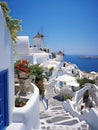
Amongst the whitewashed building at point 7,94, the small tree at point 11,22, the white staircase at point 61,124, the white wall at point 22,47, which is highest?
the white wall at point 22,47

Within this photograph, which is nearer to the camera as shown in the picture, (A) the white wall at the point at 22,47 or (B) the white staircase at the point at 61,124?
(B) the white staircase at the point at 61,124

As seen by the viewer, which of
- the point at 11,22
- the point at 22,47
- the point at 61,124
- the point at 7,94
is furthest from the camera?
the point at 22,47

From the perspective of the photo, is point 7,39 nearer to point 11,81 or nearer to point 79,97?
point 11,81

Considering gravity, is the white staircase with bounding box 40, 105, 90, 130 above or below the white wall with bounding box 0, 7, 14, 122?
below

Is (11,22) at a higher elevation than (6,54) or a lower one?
higher

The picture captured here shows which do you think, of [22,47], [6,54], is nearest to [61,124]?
[6,54]

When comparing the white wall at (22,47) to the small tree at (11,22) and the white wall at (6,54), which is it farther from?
the white wall at (6,54)

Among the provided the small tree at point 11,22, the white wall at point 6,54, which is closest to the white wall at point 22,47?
the small tree at point 11,22

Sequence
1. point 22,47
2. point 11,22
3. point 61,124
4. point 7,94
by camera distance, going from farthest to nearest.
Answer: point 22,47 → point 61,124 → point 11,22 → point 7,94

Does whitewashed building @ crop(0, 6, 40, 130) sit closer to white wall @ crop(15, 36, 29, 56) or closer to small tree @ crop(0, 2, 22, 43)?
small tree @ crop(0, 2, 22, 43)

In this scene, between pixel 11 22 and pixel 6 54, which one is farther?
pixel 11 22

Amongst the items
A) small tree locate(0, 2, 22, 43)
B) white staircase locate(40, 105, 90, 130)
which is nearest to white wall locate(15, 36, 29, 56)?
white staircase locate(40, 105, 90, 130)

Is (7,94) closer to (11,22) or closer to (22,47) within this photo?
(11,22)

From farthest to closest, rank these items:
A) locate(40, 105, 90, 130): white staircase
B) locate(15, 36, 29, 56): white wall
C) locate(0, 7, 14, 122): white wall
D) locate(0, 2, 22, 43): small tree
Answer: locate(15, 36, 29, 56): white wall < locate(0, 2, 22, 43): small tree < locate(40, 105, 90, 130): white staircase < locate(0, 7, 14, 122): white wall
